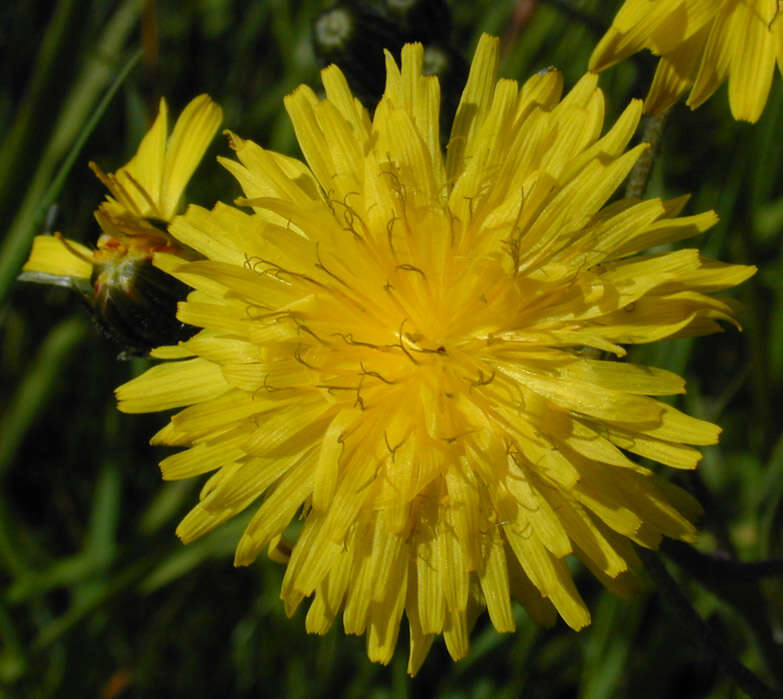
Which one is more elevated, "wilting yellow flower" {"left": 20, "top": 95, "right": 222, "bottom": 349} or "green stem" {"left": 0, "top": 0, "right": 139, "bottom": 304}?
"green stem" {"left": 0, "top": 0, "right": 139, "bottom": 304}

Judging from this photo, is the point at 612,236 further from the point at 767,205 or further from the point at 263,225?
the point at 767,205

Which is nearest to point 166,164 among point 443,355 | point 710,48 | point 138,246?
point 138,246

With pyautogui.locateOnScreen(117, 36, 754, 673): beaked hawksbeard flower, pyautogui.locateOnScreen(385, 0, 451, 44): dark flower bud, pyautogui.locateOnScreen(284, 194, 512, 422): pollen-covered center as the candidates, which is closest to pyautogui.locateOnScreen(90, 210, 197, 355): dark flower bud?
pyautogui.locateOnScreen(117, 36, 754, 673): beaked hawksbeard flower

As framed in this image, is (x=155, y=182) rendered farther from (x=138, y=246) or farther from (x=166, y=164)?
(x=138, y=246)

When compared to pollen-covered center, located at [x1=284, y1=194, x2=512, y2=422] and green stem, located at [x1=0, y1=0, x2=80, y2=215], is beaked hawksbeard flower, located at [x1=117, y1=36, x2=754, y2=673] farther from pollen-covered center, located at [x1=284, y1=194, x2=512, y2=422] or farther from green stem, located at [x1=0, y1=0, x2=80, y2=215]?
green stem, located at [x1=0, y1=0, x2=80, y2=215]

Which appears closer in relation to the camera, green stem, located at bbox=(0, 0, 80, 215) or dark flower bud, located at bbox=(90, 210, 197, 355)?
dark flower bud, located at bbox=(90, 210, 197, 355)

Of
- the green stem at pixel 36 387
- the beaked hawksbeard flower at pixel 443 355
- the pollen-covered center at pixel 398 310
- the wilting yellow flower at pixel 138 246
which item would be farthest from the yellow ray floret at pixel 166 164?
the green stem at pixel 36 387

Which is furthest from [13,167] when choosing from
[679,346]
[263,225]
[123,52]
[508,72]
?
[679,346]
